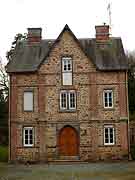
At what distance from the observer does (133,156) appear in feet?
118

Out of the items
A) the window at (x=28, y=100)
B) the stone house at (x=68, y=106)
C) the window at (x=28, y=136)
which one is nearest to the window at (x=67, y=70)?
the stone house at (x=68, y=106)

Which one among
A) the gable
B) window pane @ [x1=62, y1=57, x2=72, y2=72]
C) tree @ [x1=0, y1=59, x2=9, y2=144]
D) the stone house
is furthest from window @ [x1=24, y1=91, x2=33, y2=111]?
tree @ [x1=0, y1=59, x2=9, y2=144]

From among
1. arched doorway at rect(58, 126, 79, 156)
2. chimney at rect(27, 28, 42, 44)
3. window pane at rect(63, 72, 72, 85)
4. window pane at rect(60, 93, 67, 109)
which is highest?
chimney at rect(27, 28, 42, 44)

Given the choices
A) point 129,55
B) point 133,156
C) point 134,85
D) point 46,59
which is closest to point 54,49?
point 46,59

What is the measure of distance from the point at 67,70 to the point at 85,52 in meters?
2.21

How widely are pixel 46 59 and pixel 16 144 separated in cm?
772

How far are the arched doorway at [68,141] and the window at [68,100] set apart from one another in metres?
1.71

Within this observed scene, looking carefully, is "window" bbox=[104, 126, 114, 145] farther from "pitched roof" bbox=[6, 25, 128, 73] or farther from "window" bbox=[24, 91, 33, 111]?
"window" bbox=[24, 91, 33, 111]

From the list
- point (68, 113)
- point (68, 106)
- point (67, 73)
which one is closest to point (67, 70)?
point (67, 73)

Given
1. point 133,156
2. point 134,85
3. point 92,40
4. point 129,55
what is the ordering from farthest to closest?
point 129,55, point 134,85, point 92,40, point 133,156

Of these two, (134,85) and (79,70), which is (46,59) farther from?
(134,85)

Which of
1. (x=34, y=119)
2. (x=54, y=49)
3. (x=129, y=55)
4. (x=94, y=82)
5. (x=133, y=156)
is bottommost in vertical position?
(x=133, y=156)

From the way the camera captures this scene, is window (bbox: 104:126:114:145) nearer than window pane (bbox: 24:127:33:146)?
Yes

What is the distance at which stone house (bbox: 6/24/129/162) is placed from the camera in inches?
1412
